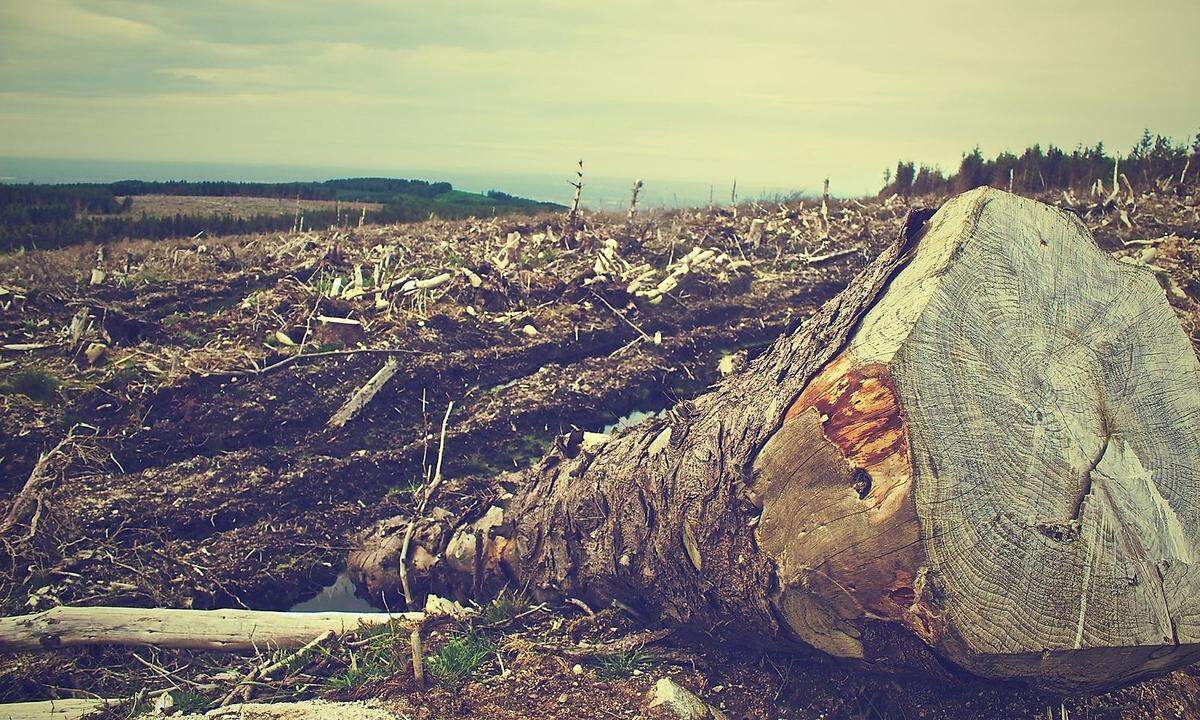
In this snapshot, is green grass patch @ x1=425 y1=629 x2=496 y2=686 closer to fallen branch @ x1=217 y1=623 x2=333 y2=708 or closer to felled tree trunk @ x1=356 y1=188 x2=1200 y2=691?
fallen branch @ x1=217 y1=623 x2=333 y2=708

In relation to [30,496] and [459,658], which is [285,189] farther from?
[459,658]

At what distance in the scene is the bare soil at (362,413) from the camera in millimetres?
3812

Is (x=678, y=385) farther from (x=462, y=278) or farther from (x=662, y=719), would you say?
(x=662, y=719)

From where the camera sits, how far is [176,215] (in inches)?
830

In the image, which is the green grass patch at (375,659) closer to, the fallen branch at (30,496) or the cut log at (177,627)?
the cut log at (177,627)

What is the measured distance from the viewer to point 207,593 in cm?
529

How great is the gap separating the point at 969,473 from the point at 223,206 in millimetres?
28461

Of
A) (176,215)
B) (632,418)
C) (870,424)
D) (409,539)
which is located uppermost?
(176,215)

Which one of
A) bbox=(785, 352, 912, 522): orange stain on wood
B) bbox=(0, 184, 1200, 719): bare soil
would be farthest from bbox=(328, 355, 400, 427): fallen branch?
bbox=(785, 352, 912, 522): orange stain on wood

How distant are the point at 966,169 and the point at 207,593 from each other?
19223 millimetres

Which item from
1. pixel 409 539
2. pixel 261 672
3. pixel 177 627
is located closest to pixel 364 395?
pixel 409 539

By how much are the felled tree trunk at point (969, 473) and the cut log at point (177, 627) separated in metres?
2.26

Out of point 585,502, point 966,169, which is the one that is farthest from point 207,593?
point 966,169

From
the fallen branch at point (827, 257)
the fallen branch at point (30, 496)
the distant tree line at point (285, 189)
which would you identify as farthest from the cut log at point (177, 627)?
the distant tree line at point (285, 189)
